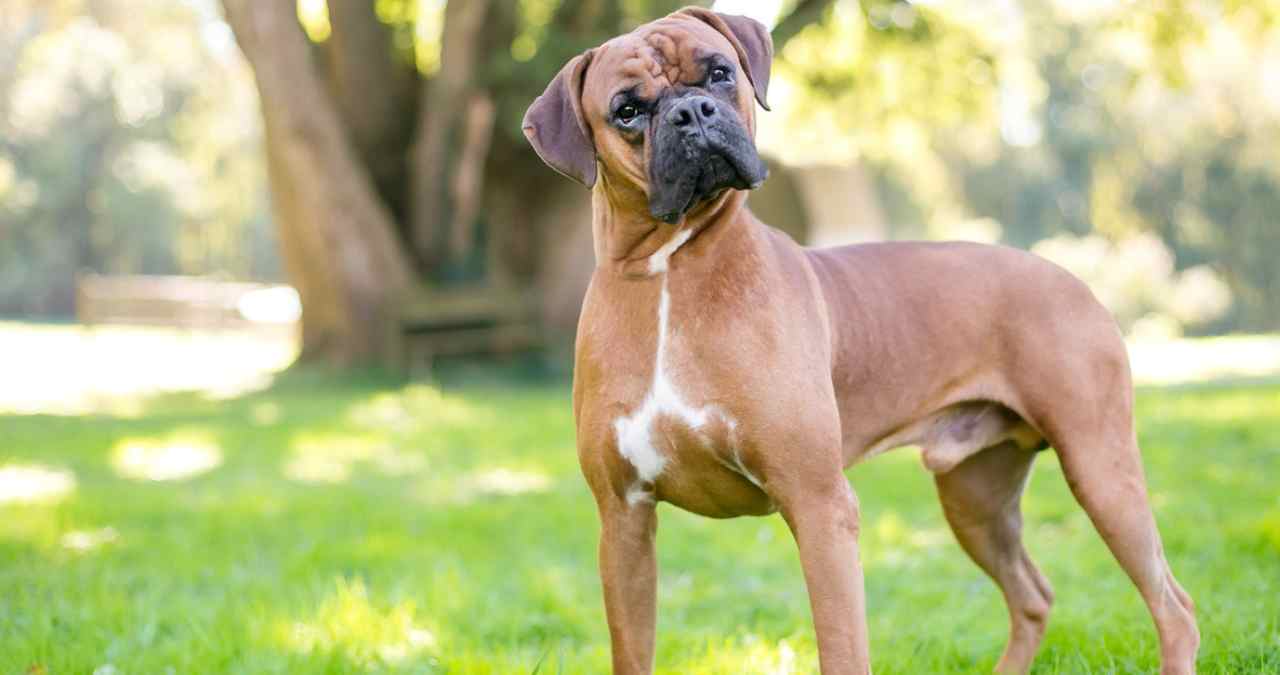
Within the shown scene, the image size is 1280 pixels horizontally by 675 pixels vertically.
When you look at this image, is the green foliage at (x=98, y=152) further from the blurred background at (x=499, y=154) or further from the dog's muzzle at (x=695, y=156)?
the dog's muzzle at (x=695, y=156)

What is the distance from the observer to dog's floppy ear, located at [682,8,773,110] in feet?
11.2

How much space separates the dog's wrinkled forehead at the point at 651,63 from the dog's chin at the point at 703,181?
260mm

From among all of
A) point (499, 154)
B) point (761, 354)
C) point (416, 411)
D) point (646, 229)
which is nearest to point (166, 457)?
point (416, 411)

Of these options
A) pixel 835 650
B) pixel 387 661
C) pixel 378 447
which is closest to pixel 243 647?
pixel 387 661

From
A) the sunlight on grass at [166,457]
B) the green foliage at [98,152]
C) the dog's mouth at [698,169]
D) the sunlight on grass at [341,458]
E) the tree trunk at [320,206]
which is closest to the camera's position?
the dog's mouth at [698,169]

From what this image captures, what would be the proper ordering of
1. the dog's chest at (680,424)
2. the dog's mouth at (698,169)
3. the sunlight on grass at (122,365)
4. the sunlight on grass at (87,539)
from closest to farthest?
the dog's mouth at (698,169)
the dog's chest at (680,424)
the sunlight on grass at (87,539)
the sunlight on grass at (122,365)

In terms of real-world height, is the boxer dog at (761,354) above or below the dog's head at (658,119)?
below

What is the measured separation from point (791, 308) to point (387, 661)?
1.89 meters

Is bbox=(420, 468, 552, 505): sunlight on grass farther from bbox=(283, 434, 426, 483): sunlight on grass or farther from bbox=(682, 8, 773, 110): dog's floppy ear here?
bbox=(682, 8, 773, 110): dog's floppy ear

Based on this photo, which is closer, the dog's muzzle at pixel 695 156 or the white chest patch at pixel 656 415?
the dog's muzzle at pixel 695 156

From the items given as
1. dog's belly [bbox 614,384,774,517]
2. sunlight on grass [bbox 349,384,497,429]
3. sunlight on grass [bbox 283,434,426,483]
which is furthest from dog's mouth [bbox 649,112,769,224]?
sunlight on grass [bbox 349,384,497,429]

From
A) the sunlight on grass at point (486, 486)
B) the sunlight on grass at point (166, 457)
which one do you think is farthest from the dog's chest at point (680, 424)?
the sunlight on grass at point (166, 457)

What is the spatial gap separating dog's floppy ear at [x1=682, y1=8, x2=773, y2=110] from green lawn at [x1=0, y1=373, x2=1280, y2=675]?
180 centimetres

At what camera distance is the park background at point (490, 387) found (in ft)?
15.2
